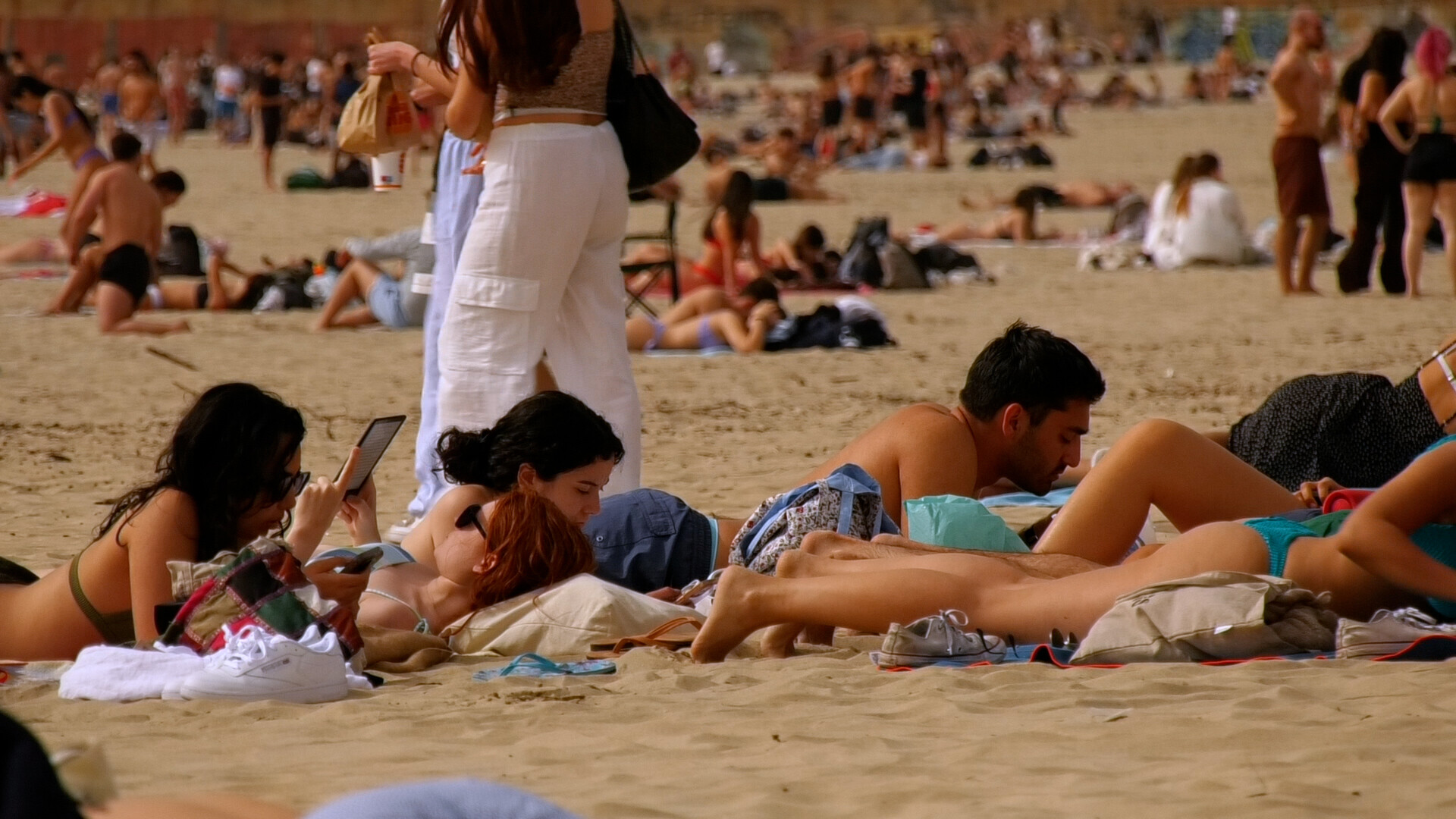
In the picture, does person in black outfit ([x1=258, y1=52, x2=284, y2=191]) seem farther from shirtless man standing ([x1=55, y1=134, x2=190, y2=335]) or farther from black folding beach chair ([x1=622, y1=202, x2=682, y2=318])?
black folding beach chair ([x1=622, y1=202, x2=682, y2=318])

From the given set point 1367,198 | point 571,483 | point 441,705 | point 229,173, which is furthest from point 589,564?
point 229,173

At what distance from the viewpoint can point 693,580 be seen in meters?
4.41

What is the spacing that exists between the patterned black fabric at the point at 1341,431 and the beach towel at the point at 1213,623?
48.7 inches

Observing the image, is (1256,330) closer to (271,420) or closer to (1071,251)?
(1071,251)

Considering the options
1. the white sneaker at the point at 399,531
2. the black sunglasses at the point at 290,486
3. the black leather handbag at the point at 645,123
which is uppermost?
the black leather handbag at the point at 645,123

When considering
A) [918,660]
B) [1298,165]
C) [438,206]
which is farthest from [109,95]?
[918,660]

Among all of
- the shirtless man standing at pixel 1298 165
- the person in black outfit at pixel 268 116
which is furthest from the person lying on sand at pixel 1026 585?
the person in black outfit at pixel 268 116

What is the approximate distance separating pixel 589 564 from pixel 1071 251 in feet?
37.5

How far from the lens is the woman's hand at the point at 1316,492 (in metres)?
4.30

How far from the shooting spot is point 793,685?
3445mm

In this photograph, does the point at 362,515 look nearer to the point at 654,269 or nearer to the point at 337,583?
the point at 337,583

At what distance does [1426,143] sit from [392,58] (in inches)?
→ 298

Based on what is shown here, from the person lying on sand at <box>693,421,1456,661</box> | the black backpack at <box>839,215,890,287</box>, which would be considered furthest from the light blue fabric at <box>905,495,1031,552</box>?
the black backpack at <box>839,215,890,287</box>

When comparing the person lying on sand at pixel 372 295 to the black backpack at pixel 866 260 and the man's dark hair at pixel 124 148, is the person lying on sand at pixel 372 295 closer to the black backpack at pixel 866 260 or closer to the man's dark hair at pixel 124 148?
the man's dark hair at pixel 124 148
